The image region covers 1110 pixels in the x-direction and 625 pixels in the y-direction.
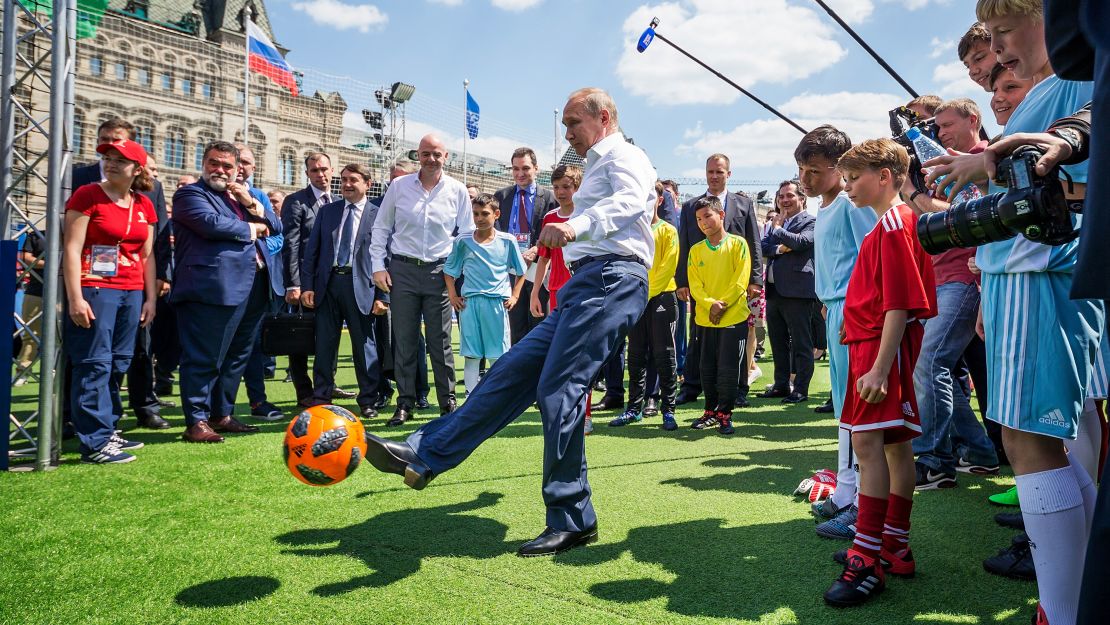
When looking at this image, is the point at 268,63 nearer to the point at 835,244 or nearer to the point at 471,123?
the point at 471,123

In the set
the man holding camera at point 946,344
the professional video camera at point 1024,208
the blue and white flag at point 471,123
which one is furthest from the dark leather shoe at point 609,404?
the blue and white flag at point 471,123

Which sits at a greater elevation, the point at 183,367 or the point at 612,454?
the point at 183,367

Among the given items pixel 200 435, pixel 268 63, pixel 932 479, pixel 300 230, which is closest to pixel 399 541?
pixel 200 435

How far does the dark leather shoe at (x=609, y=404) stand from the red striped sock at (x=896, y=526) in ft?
13.9

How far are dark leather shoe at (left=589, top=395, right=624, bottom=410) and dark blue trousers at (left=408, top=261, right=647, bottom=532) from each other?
12.3ft

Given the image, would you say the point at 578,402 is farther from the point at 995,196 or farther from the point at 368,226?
the point at 368,226

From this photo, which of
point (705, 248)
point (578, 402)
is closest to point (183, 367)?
point (578, 402)

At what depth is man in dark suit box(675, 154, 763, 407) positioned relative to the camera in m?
6.93

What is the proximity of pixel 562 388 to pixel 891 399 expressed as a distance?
1279mm

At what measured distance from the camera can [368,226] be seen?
6.52m

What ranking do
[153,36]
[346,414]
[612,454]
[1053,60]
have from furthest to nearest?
1. [153,36]
2. [612,454]
3. [346,414]
4. [1053,60]

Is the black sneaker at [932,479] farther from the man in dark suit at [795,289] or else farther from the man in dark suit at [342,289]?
the man in dark suit at [342,289]

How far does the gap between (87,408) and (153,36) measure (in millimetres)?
25627

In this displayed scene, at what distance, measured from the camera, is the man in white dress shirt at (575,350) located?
292 cm
